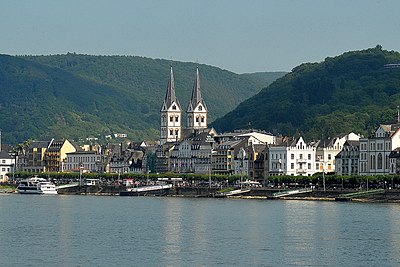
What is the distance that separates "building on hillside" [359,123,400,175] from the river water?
88.3 ft

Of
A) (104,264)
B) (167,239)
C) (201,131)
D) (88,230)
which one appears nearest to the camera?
(104,264)

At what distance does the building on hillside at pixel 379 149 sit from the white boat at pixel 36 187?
4090 cm

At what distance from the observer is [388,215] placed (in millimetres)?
94625

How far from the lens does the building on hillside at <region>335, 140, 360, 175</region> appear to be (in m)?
146

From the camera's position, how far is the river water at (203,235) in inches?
2506

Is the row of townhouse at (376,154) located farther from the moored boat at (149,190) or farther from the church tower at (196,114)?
the church tower at (196,114)

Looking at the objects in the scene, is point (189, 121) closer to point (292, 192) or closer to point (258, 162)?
point (258, 162)

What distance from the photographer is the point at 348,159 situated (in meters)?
148

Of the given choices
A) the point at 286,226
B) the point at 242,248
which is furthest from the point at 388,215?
the point at 242,248

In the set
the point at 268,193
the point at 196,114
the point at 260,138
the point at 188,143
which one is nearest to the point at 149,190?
the point at 268,193

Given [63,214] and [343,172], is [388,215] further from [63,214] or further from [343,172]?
[343,172]

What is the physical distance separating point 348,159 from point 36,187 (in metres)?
40.6

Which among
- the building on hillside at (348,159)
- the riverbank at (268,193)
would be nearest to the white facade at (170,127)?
the riverbank at (268,193)

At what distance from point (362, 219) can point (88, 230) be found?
2109 centimetres
